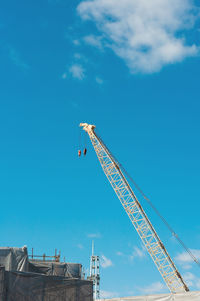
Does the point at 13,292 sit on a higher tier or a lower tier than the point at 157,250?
lower

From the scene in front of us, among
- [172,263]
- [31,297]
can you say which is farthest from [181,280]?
[31,297]

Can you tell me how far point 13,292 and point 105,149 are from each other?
35.2 meters

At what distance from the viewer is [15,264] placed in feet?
112

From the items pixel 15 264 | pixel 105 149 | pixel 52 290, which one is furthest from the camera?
pixel 105 149

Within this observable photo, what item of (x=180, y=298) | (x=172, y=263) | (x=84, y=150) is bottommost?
(x=180, y=298)

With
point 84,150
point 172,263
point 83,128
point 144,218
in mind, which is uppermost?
point 83,128

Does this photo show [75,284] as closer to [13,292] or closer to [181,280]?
[13,292]

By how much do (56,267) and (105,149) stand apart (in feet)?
76.5

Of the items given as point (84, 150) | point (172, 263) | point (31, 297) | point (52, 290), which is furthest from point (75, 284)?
point (172, 263)

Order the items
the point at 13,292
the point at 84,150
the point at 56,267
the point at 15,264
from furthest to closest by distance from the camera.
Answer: the point at 84,150
the point at 56,267
the point at 15,264
the point at 13,292

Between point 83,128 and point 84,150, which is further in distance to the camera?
point 83,128

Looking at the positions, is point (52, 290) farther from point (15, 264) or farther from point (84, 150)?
point (84, 150)

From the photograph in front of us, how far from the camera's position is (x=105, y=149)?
57.4m

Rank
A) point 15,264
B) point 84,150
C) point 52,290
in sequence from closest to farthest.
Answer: point 52,290, point 15,264, point 84,150
